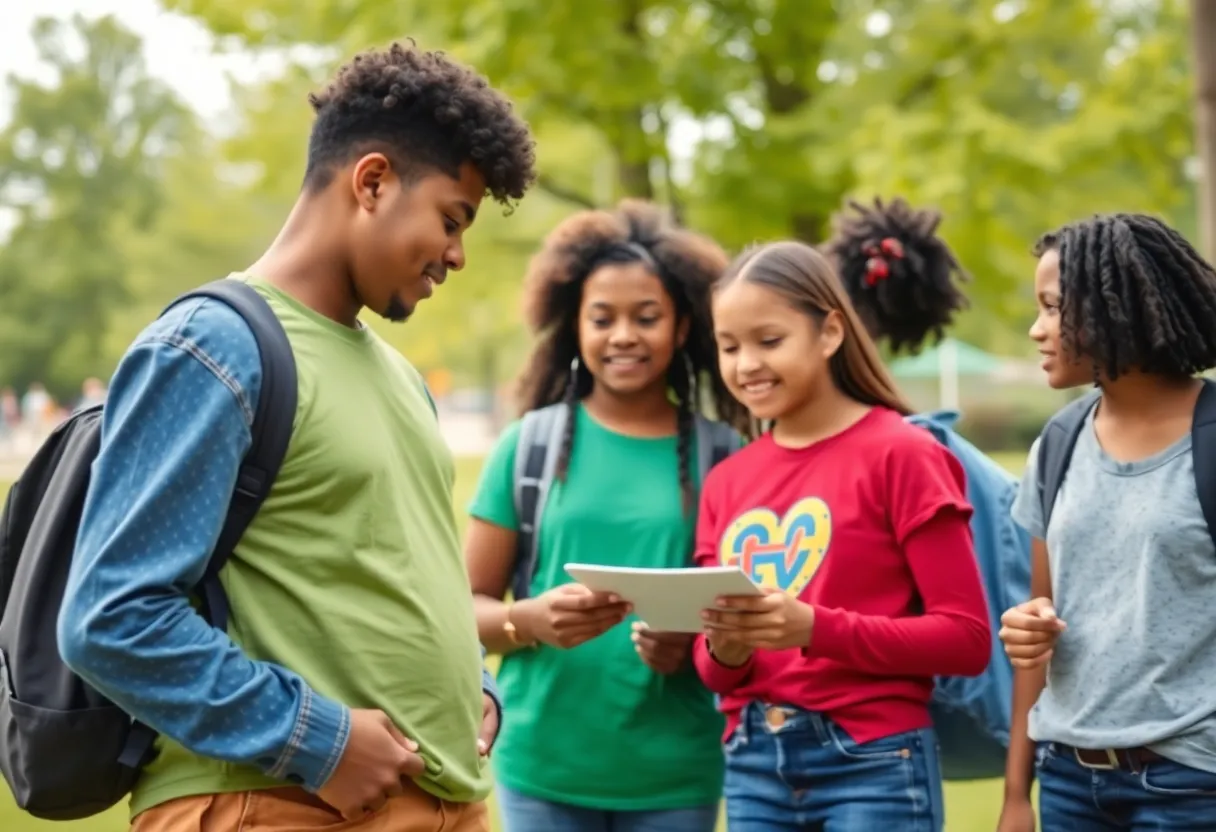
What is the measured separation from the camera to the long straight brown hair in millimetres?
3350

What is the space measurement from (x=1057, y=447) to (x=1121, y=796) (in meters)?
0.72

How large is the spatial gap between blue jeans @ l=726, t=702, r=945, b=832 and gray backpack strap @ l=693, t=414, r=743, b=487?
2.30 feet

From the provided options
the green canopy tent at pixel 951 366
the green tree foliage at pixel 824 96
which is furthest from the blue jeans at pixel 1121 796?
the green canopy tent at pixel 951 366

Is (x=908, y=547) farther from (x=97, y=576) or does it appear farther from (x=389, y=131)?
(x=97, y=576)

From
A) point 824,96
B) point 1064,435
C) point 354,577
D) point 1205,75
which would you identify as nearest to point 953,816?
point 1064,435

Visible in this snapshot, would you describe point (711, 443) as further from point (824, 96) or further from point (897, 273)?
point (824, 96)

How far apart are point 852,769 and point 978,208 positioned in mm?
8496

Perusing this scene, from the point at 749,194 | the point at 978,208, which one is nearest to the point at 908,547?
the point at 978,208

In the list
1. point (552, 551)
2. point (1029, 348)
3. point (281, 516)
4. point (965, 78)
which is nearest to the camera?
point (281, 516)

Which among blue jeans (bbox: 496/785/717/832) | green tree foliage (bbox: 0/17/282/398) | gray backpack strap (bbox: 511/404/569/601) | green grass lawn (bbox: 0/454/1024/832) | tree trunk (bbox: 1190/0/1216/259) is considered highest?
green tree foliage (bbox: 0/17/282/398)

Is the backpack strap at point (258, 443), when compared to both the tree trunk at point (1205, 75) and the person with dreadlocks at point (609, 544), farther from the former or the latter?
the tree trunk at point (1205, 75)

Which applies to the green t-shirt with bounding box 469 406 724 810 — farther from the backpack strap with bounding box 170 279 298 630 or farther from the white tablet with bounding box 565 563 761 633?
the backpack strap with bounding box 170 279 298 630

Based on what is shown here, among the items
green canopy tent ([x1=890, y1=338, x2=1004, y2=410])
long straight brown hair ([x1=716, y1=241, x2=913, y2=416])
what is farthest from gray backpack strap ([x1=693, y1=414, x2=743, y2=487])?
green canopy tent ([x1=890, y1=338, x2=1004, y2=410])

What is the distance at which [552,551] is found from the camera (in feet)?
12.0
